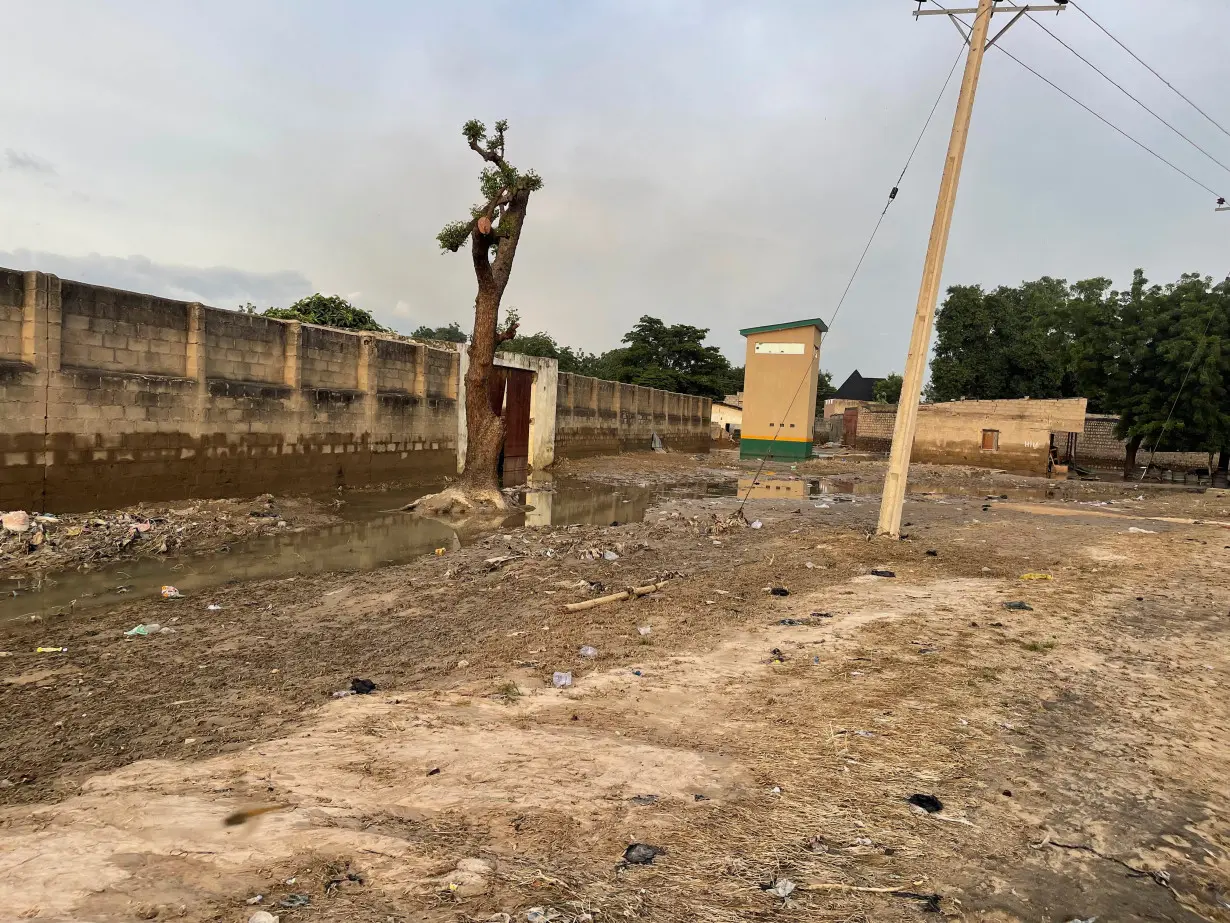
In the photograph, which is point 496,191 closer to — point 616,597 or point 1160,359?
point 616,597

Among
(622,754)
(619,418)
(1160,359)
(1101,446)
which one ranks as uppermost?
(1160,359)

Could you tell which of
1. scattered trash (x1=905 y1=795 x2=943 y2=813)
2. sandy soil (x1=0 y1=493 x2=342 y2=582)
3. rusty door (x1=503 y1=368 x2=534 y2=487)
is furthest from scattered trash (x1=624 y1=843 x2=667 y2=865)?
rusty door (x1=503 y1=368 x2=534 y2=487)

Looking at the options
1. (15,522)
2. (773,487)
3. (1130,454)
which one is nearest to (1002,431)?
(1130,454)

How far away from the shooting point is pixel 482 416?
11.2 meters

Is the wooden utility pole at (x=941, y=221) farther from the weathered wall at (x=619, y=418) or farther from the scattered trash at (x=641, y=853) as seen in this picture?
the weathered wall at (x=619, y=418)

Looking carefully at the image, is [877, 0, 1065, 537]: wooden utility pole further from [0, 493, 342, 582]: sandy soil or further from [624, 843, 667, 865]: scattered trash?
[0, 493, 342, 582]: sandy soil

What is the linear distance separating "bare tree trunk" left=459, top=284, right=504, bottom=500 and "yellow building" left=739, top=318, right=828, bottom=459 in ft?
55.1

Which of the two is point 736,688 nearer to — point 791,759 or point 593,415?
point 791,759

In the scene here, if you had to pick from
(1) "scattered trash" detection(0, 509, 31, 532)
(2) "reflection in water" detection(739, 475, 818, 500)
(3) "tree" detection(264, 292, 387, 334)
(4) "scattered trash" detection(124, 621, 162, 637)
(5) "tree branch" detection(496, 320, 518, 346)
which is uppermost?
(3) "tree" detection(264, 292, 387, 334)

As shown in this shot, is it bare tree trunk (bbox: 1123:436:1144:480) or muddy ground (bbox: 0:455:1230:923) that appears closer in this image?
muddy ground (bbox: 0:455:1230:923)

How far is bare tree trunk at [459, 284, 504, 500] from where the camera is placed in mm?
11031

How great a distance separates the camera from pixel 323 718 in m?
3.25

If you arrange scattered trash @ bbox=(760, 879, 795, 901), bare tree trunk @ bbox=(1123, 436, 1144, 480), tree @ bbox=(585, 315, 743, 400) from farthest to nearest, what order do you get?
tree @ bbox=(585, 315, 743, 400) < bare tree trunk @ bbox=(1123, 436, 1144, 480) < scattered trash @ bbox=(760, 879, 795, 901)

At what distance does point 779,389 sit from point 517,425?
1362cm
